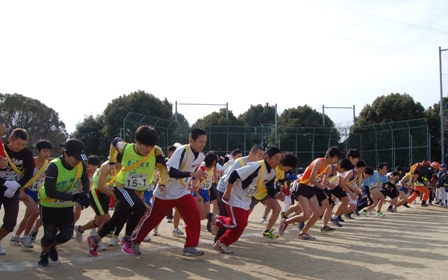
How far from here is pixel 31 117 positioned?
46.4 m

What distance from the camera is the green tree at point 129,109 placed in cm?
3919

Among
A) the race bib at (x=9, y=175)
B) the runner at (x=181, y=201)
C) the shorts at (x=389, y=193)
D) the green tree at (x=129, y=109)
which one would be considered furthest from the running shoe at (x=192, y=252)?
→ the green tree at (x=129, y=109)

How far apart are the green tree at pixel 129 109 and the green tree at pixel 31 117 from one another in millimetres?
9051

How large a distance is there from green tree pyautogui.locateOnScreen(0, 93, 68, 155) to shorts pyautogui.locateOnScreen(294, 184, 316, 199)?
38538 millimetres

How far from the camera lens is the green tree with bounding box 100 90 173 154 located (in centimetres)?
3919

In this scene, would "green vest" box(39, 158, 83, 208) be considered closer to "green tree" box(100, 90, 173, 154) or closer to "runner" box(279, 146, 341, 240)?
"runner" box(279, 146, 341, 240)

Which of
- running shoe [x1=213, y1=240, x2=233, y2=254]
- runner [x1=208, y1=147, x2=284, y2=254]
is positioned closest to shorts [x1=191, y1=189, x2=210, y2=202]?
runner [x1=208, y1=147, x2=284, y2=254]

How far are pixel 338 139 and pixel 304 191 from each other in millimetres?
24244

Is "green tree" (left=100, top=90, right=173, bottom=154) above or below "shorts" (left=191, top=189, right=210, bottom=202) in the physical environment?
above

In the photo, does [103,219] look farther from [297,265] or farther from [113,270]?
[297,265]

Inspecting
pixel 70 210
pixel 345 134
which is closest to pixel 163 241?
pixel 70 210

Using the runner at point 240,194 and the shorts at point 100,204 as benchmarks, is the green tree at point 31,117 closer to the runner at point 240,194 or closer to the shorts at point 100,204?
the shorts at point 100,204

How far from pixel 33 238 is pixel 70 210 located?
2236 mm

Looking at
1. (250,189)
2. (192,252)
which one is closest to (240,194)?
(250,189)
